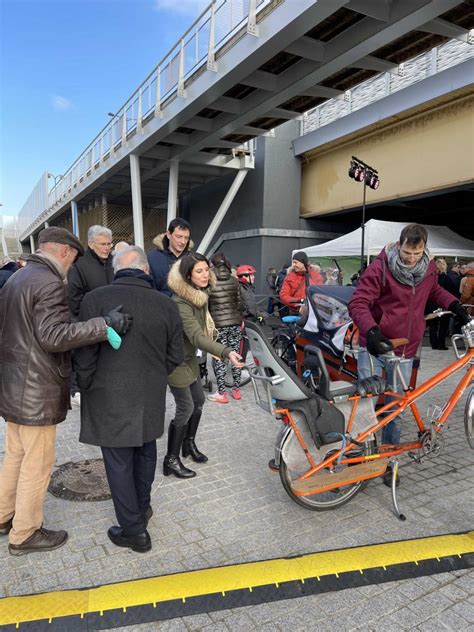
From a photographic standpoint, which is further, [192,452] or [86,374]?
[192,452]

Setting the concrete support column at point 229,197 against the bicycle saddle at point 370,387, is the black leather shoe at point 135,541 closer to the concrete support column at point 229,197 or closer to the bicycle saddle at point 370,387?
the bicycle saddle at point 370,387

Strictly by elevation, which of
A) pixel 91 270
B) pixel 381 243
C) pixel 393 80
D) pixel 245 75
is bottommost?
pixel 91 270

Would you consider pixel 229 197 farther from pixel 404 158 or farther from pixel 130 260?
pixel 130 260

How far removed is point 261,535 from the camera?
287cm

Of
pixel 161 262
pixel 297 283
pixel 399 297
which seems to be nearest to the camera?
pixel 399 297

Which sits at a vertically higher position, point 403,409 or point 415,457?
point 403,409

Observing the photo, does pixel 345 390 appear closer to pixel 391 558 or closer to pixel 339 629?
pixel 391 558

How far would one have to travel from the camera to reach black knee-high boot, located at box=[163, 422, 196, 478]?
3637 millimetres

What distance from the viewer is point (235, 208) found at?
1741 cm

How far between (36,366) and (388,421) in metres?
2.27

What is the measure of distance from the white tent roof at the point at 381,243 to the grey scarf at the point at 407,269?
285 inches

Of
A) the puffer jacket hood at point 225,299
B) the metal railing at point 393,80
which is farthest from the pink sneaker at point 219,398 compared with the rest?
the metal railing at point 393,80

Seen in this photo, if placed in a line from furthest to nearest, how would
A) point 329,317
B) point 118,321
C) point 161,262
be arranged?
point 329,317 < point 161,262 < point 118,321

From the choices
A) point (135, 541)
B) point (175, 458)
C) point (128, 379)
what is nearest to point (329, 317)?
point (175, 458)
